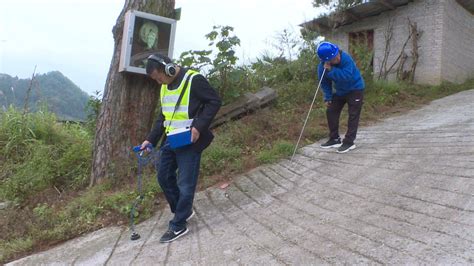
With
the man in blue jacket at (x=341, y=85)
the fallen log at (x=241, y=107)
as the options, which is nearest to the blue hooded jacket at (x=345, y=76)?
the man in blue jacket at (x=341, y=85)

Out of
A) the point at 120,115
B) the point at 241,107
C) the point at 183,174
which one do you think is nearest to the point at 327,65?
Answer: the point at 241,107

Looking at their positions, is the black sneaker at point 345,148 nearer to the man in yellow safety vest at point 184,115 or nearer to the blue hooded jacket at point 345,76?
the blue hooded jacket at point 345,76

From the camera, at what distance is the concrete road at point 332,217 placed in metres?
2.99

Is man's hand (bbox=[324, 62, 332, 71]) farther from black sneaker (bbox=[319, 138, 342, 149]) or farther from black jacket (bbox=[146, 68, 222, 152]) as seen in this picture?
black jacket (bbox=[146, 68, 222, 152])

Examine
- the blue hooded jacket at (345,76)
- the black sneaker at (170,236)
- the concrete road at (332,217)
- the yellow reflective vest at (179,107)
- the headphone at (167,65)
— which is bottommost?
the black sneaker at (170,236)

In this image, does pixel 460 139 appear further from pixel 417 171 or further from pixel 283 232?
pixel 283 232

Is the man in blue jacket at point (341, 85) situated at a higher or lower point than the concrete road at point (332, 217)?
higher

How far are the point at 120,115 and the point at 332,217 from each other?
327 centimetres

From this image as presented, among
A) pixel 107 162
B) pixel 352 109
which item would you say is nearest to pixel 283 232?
pixel 352 109

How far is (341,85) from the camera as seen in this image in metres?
5.47

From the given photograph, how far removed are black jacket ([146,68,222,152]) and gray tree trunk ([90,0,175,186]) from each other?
187 cm

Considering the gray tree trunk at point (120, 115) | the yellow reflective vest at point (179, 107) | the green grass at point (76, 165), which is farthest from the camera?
the gray tree trunk at point (120, 115)

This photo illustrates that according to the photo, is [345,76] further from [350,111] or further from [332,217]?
[332,217]

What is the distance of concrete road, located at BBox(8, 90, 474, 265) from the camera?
2.99 metres
